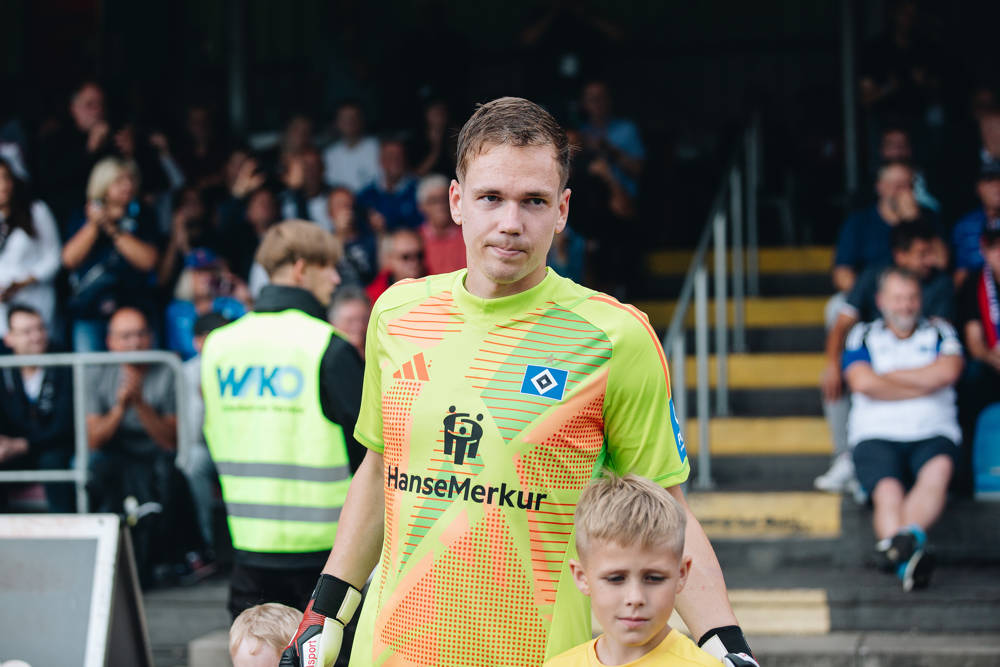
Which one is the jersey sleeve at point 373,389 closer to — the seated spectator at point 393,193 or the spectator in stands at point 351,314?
the spectator in stands at point 351,314

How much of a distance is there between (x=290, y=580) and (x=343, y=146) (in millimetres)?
6623

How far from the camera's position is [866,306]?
8.49 meters

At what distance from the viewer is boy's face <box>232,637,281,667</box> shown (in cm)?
390

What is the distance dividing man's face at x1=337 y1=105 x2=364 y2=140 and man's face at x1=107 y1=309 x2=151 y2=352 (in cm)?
282

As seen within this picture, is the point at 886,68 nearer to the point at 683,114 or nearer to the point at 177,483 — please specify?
the point at 683,114

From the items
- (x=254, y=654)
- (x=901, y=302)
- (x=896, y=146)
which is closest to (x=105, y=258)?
(x=901, y=302)

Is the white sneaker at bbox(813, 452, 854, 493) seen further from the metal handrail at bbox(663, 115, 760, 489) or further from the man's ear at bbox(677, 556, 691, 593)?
the man's ear at bbox(677, 556, 691, 593)

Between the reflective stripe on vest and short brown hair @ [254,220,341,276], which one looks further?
short brown hair @ [254,220,341,276]

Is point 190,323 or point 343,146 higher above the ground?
point 343,146

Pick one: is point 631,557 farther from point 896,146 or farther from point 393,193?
point 393,193

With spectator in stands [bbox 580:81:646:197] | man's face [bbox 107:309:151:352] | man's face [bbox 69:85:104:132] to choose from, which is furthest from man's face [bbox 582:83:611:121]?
man's face [bbox 107:309:151:352]

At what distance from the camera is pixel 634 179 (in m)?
10.6

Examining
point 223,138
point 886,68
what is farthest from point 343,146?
point 886,68

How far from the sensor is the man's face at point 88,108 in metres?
10.4
